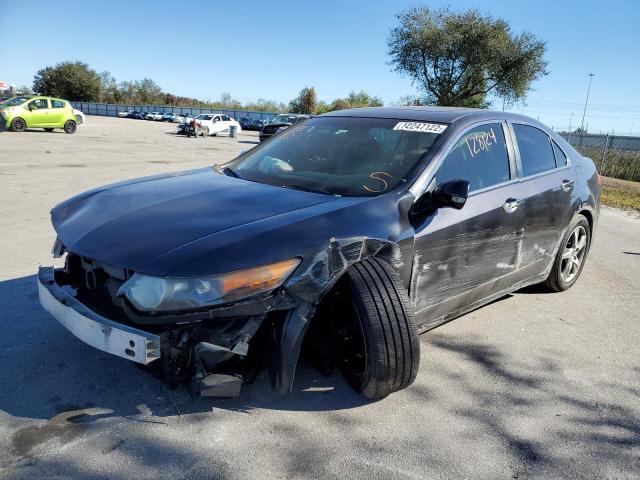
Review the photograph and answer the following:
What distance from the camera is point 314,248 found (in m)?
2.60

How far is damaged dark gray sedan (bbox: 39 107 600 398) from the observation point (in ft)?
7.91

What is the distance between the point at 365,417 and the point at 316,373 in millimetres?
489

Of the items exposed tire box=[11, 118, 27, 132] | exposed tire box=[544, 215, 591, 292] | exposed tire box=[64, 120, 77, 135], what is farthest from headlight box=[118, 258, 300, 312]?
exposed tire box=[64, 120, 77, 135]

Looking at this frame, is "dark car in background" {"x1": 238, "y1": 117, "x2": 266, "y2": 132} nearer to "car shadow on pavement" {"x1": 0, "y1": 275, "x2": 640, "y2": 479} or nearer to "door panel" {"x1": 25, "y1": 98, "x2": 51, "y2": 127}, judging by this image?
"door panel" {"x1": 25, "y1": 98, "x2": 51, "y2": 127}

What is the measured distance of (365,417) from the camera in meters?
2.79

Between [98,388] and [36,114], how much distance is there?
86.2ft

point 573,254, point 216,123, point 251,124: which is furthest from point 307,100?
point 573,254

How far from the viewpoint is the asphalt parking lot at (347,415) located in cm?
238

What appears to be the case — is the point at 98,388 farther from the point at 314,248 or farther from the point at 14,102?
the point at 14,102

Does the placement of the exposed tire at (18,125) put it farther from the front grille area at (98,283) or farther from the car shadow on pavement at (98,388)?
the front grille area at (98,283)

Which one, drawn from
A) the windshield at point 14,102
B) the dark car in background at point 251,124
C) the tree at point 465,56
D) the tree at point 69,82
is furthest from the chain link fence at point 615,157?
the tree at point 69,82

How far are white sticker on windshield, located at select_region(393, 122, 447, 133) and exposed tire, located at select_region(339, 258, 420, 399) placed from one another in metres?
1.19

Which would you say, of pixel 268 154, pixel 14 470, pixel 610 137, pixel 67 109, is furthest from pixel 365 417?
pixel 67 109

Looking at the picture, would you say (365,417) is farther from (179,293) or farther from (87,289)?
(87,289)
